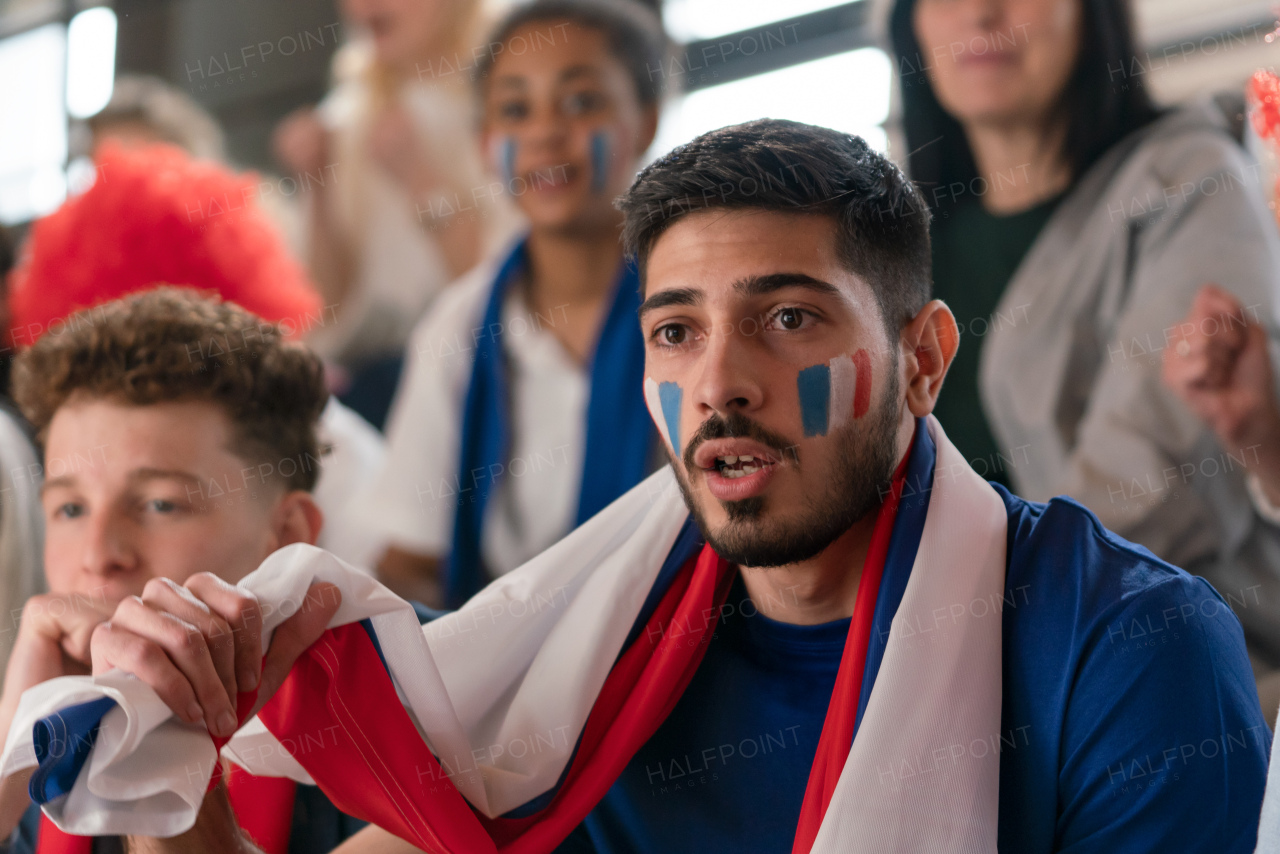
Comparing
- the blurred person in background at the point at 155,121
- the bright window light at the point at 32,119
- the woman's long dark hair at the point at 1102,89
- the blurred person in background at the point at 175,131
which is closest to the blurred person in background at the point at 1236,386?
the woman's long dark hair at the point at 1102,89

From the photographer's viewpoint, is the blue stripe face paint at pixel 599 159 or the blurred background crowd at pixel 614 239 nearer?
the blurred background crowd at pixel 614 239

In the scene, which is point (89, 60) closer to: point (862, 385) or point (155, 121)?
point (155, 121)

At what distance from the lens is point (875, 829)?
3.19 ft

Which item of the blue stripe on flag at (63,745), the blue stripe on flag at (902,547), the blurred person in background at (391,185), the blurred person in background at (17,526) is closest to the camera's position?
the blue stripe on flag at (63,745)

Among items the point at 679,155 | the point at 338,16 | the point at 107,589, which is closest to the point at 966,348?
the point at 679,155

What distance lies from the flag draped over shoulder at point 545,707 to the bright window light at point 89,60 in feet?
12.6

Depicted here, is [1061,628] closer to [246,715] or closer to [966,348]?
[246,715]

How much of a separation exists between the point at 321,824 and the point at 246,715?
347mm

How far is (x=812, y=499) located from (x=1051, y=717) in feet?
0.96

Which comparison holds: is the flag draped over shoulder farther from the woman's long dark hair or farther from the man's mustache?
the woman's long dark hair

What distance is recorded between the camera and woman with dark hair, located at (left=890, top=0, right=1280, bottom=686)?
6.96 ft

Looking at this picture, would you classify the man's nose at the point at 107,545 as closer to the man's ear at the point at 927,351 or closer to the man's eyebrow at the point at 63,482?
the man's eyebrow at the point at 63,482

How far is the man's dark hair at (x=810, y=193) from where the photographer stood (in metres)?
1.13

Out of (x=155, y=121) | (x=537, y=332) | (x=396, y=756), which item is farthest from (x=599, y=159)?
(x=155, y=121)
